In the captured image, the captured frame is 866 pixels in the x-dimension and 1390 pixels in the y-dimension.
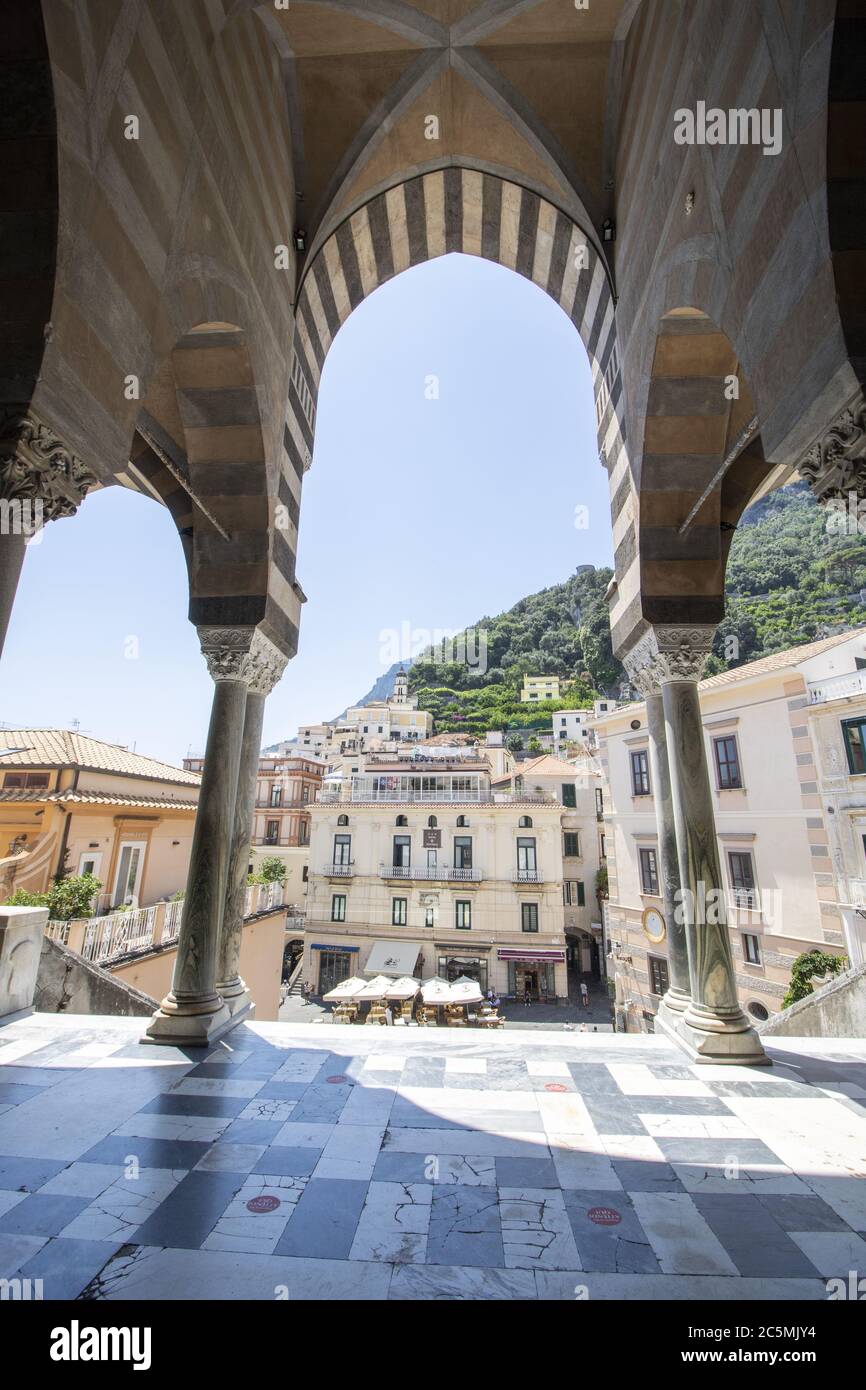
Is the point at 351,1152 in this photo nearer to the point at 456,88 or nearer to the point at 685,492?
the point at 685,492

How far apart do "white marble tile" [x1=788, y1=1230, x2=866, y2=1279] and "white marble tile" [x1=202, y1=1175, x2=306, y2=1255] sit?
2592 mm

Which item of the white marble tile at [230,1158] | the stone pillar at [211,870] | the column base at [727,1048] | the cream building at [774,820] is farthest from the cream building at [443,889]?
the white marble tile at [230,1158]

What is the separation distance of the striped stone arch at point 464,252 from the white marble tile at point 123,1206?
23.0ft

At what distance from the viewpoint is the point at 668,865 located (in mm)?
6656

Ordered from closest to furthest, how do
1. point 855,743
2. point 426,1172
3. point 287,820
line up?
1. point 426,1172
2. point 855,743
3. point 287,820

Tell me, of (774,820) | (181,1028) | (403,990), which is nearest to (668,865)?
(181,1028)

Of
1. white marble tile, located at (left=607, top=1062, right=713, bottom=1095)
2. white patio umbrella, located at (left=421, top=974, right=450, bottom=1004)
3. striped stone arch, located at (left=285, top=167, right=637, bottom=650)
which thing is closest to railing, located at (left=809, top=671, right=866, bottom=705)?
striped stone arch, located at (left=285, top=167, right=637, bottom=650)

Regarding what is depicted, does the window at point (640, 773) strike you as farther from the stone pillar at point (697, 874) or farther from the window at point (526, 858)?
the stone pillar at point (697, 874)

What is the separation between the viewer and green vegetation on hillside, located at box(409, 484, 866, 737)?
5903 cm

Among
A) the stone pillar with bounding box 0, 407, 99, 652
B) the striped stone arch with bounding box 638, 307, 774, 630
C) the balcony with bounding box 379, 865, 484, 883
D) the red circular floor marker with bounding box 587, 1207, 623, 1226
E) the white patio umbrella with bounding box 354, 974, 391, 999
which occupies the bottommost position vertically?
the white patio umbrella with bounding box 354, 974, 391, 999

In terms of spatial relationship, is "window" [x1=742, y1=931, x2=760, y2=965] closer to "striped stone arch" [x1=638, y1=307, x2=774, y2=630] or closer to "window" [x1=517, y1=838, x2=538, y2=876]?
"window" [x1=517, y1=838, x2=538, y2=876]

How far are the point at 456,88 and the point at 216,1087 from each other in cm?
1253

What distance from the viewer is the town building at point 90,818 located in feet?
45.1
